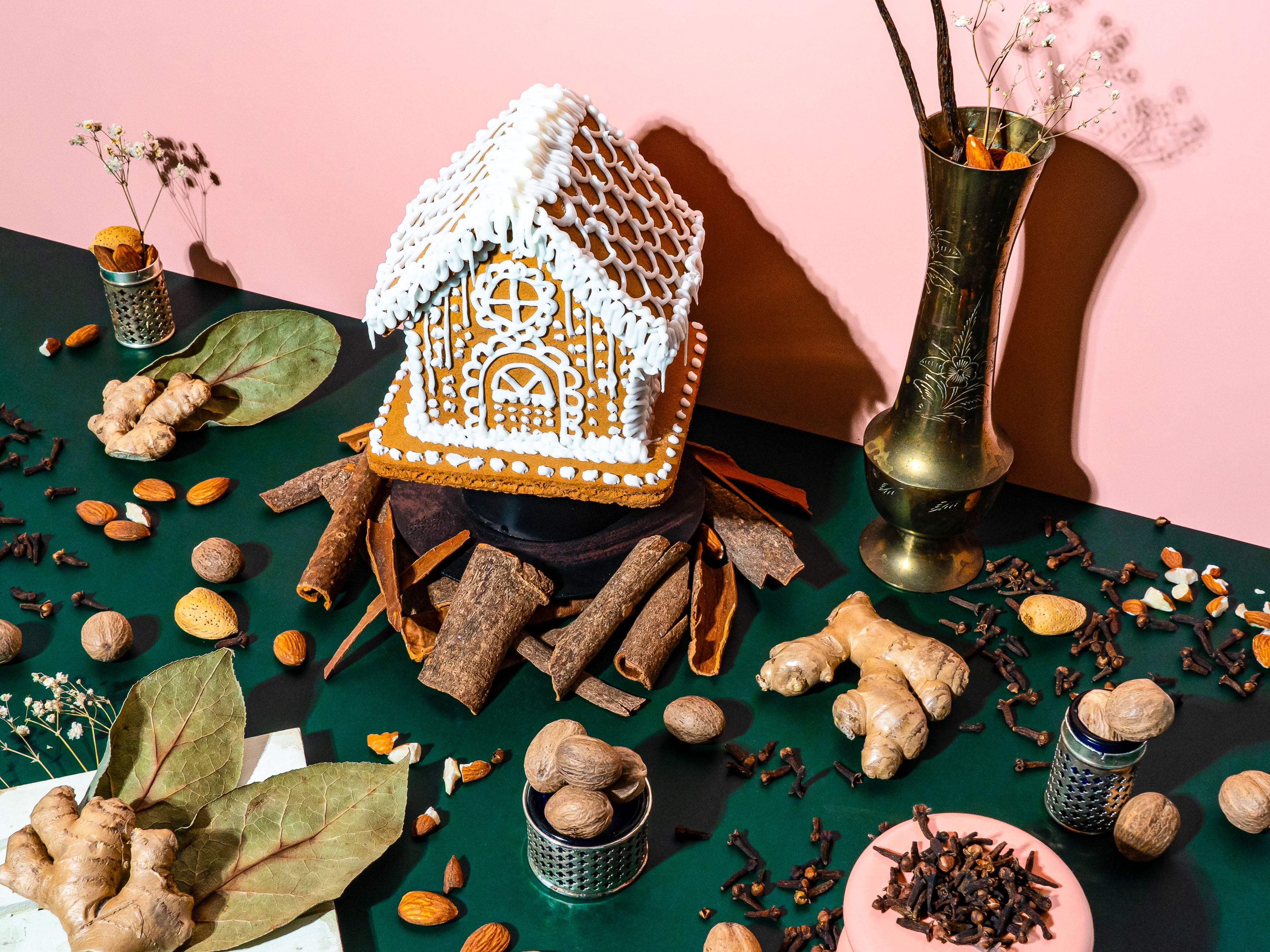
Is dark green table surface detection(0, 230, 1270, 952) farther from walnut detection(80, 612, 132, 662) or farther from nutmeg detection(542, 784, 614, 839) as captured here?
nutmeg detection(542, 784, 614, 839)

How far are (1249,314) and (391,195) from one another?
166 cm

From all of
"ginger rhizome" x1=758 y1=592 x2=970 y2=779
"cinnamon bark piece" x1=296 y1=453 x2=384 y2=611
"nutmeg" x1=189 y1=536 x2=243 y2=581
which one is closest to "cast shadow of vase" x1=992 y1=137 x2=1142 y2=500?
"ginger rhizome" x1=758 y1=592 x2=970 y2=779

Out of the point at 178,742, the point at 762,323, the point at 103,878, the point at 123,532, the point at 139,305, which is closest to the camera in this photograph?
the point at 103,878

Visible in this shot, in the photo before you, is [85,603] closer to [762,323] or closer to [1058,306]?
[762,323]

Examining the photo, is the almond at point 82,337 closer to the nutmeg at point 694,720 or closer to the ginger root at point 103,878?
the ginger root at point 103,878

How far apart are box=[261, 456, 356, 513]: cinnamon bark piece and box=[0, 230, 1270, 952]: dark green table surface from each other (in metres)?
0.03

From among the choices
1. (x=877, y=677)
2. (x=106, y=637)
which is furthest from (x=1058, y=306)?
(x=106, y=637)

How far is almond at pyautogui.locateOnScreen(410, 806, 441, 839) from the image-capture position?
1.73 meters

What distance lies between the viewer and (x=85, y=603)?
2098 millimetres

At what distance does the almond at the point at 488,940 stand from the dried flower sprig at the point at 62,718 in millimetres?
654

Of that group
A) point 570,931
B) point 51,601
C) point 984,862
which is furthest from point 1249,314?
point 51,601

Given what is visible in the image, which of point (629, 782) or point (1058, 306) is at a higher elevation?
point (1058, 306)

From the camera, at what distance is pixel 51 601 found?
2100 mm

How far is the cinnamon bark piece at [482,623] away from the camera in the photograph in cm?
190
